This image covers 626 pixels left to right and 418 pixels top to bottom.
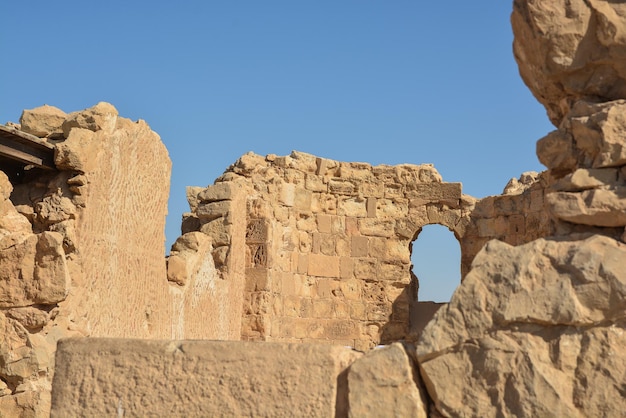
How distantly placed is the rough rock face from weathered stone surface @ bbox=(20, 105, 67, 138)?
4812 millimetres

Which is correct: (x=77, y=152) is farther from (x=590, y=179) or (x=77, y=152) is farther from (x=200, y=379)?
(x=590, y=179)

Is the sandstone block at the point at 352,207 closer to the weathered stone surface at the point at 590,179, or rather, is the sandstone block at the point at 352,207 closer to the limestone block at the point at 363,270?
the limestone block at the point at 363,270

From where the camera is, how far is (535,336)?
2865mm

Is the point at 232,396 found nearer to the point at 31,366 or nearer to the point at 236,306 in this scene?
the point at 31,366

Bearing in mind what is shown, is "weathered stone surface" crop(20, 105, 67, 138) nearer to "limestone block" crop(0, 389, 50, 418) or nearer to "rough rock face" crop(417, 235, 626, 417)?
"limestone block" crop(0, 389, 50, 418)

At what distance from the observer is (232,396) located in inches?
124

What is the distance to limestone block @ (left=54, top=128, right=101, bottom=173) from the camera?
20.6ft

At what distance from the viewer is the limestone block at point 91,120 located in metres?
6.57

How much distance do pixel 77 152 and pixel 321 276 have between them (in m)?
5.93

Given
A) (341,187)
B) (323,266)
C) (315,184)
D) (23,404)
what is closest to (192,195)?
(315,184)

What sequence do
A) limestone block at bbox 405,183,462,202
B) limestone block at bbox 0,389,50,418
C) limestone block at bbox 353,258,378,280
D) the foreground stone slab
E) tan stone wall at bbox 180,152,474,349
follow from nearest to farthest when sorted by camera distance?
the foreground stone slab
limestone block at bbox 0,389,50,418
tan stone wall at bbox 180,152,474,349
limestone block at bbox 353,258,378,280
limestone block at bbox 405,183,462,202

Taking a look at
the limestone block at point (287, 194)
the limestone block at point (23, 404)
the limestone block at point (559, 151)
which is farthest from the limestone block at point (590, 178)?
the limestone block at point (287, 194)

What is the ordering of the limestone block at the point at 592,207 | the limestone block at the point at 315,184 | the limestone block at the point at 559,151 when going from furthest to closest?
the limestone block at the point at 315,184
the limestone block at the point at 559,151
the limestone block at the point at 592,207

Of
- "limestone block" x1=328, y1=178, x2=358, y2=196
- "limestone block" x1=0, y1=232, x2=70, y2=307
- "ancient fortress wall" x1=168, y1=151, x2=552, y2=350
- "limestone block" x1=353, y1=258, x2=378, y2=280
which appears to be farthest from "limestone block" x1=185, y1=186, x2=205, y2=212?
"limestone block" x1=0, y1=232, x2=70, y2=307
